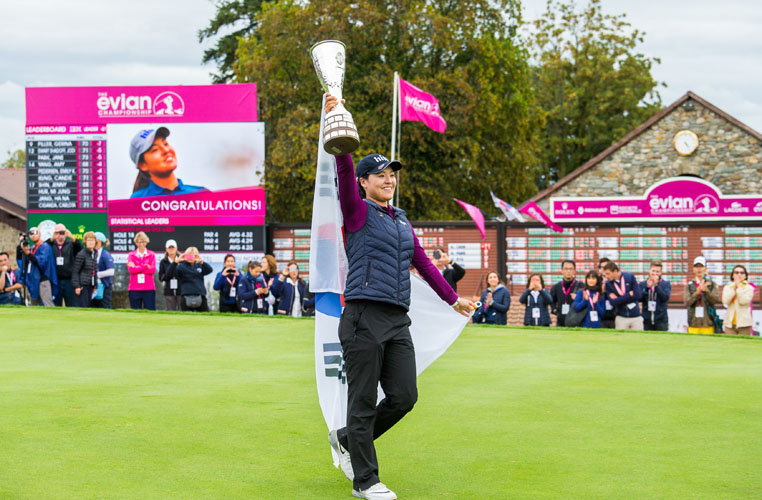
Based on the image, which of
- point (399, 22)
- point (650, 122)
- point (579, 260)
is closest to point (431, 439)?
point (579, 260)

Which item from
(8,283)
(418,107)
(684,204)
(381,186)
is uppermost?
(418,107)

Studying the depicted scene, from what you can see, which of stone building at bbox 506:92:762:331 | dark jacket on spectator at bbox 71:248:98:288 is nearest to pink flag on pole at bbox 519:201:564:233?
stone building at bbox 506:92:762:331

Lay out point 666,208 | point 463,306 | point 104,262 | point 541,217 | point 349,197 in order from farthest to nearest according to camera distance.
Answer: point 666,208
point 541,217
point 104,262
point 463,306
point 349,197

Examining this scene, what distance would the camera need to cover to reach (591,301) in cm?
1692

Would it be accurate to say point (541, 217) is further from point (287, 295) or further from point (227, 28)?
point (227, 28)

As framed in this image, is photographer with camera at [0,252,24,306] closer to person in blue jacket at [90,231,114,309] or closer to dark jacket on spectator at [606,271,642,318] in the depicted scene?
person in blue jacket at [90,231,114,309]

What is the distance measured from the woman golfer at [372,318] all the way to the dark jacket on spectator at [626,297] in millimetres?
11381

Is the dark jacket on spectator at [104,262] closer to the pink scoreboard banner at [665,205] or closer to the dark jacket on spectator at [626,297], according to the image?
the dark jacket on spectator at [626,297]

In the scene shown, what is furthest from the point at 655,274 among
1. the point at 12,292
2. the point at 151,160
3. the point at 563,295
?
the point at 151,160

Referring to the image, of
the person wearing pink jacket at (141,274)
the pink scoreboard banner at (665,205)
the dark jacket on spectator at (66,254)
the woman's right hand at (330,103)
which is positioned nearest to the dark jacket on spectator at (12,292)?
the dark jacket on spectator at (66,254)

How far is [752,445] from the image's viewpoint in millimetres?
6828

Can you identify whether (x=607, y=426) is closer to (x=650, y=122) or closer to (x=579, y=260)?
(x=579, y=260)

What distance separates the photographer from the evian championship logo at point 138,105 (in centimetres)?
2462

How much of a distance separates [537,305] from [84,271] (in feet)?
27.1
